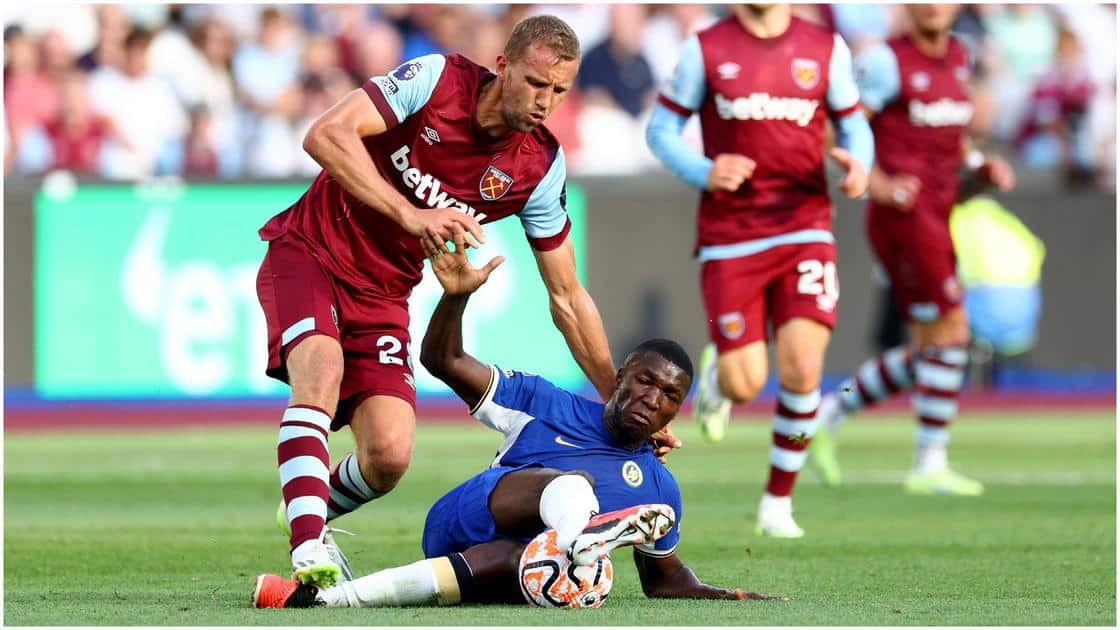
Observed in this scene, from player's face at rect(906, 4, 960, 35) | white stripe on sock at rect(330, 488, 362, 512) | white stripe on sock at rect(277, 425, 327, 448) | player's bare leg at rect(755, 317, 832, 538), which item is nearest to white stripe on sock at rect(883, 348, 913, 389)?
player's face at rect(906, 4, 960, 35)

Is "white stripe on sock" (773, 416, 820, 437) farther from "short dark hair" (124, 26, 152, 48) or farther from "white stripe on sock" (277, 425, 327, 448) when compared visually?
"short dark hair" (124, 26, 152, 48)

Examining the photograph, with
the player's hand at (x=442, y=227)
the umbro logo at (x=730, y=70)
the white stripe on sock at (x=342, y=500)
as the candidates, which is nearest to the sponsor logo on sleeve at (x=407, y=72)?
the player's hand at (x=442, y=227)

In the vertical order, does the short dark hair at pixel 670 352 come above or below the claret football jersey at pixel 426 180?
below

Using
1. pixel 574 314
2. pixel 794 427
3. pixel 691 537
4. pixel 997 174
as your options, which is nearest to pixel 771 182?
pixel 794 427

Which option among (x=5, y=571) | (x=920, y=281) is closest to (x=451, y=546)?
(x=5, y=571)

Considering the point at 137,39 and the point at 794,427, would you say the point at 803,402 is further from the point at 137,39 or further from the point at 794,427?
the point at 137,39

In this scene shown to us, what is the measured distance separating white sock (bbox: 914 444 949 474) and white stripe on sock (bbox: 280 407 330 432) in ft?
18.6

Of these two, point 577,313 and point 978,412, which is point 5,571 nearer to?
point 577,313

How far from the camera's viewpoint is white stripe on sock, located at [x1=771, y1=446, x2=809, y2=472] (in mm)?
8664

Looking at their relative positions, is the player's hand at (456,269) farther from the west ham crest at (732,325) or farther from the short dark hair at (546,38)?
the west ham crest at (732,325)

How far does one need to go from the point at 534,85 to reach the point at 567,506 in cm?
144

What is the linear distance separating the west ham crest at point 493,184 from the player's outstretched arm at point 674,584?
1369mm

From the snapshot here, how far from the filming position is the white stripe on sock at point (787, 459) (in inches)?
341

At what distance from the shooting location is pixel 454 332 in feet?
20.7
